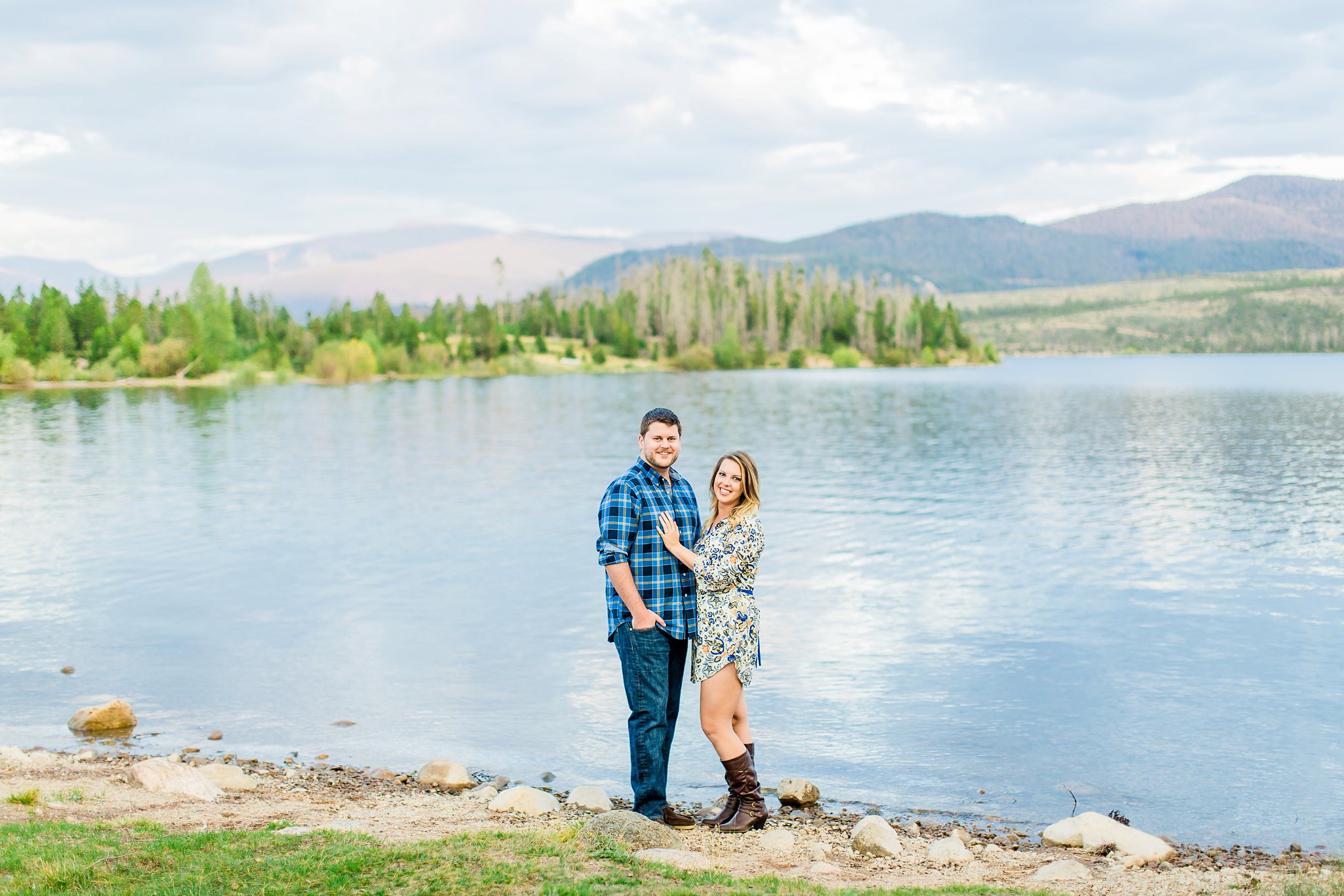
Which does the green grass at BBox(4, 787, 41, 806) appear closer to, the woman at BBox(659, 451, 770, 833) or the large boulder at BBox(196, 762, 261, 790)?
the large boulder at BBox(196, 762, 261, 790)

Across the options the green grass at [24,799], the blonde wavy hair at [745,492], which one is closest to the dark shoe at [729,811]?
the blonde wavy hair at [745,492]

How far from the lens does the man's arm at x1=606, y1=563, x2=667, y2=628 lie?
716 centimetres

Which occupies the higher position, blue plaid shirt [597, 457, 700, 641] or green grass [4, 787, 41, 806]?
blue plaid shirt [597, 457, 700, 641]

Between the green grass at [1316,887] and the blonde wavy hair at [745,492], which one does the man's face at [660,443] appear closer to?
the blonde wavy hair at [745,492]

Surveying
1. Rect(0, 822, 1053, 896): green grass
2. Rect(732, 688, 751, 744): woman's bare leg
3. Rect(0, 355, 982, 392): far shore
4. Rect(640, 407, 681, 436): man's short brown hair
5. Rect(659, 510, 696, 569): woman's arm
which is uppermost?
Rect(0, 355, 982, 392): far shore

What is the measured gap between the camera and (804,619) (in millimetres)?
16969

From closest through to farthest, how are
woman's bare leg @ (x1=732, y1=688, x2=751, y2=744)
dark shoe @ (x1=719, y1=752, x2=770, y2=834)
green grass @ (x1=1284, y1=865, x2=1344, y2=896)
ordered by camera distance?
green grass @ (x1=1284, y1=865, x2=1344, y2=896), woman's bare leg @ (x1=732, y1=688, x2=751, y2=744), dark shoe @ (x1=719, y1=752, x2=770, y2=834)

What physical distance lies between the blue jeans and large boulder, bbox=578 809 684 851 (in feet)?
0.81

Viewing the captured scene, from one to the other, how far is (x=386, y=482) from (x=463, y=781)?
86.6 ft

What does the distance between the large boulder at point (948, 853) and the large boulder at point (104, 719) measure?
9076 mm

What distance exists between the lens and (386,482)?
35.2m

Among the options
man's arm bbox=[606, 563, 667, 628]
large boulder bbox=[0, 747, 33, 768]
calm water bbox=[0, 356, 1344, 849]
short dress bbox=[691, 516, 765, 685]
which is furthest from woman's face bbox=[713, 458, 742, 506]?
large boulder bbox=[0, 747, 33, 768]

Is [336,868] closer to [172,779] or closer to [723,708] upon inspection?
[723,708]

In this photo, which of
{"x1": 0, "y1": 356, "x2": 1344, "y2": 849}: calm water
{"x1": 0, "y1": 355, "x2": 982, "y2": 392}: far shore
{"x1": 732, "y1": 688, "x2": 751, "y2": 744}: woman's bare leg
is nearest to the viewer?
{"x1": 732, "y1": 688, "x2": 751, "y2": 744}: woman's bare leg
